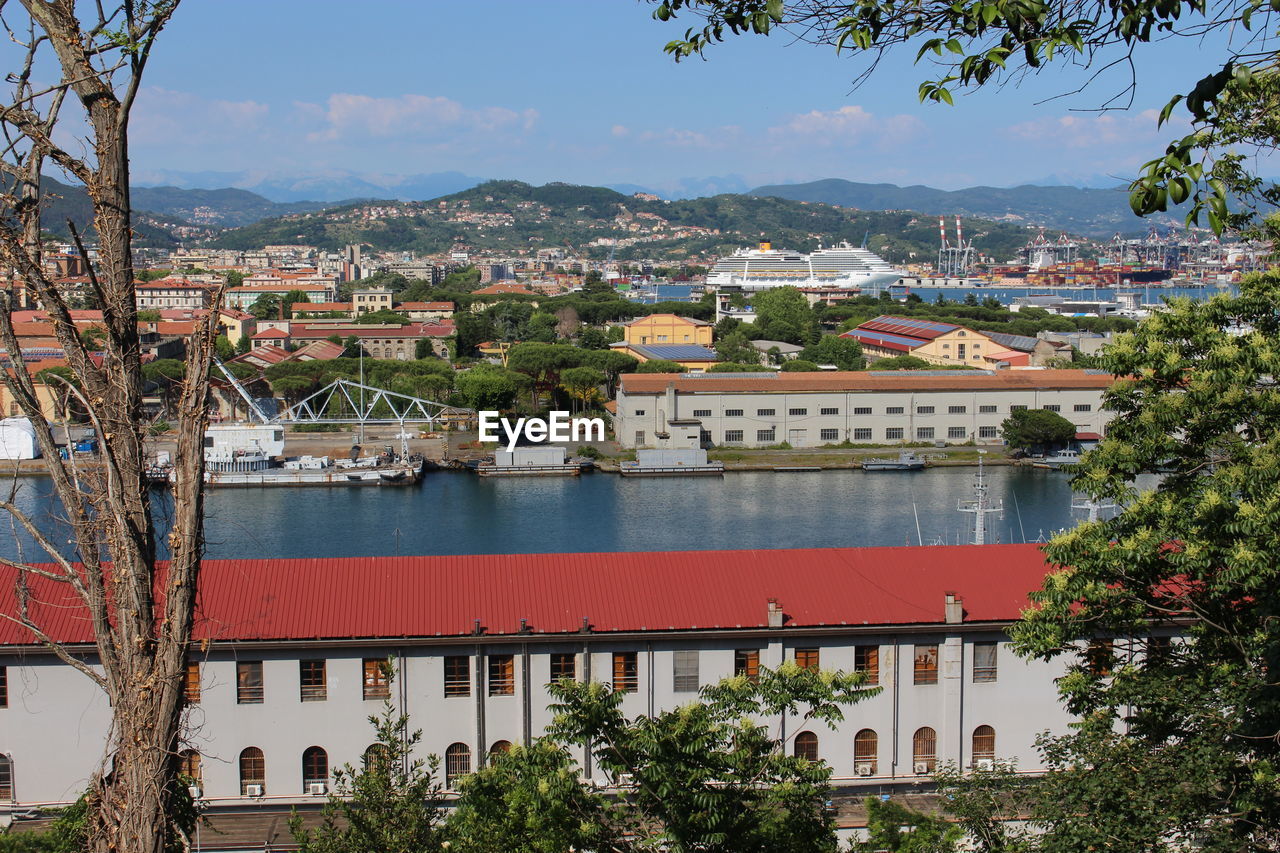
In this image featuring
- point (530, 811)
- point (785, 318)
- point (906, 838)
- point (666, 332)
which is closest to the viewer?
point (530, 811)

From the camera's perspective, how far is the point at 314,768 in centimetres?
486

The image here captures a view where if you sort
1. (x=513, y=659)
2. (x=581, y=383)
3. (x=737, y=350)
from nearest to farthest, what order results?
(x=513, y=659) → (x=581, y=383) → (x=737, y=350)

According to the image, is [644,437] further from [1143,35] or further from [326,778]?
[1143,35]

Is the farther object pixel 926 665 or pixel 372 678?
pixel 926 665

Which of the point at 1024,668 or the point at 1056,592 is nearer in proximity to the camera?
the point at 1056,592

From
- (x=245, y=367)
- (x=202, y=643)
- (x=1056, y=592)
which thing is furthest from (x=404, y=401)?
(x=202, y=643)

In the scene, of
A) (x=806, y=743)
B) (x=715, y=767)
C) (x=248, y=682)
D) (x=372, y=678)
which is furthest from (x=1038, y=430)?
(x=715, y=767)

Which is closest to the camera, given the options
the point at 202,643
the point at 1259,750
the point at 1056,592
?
the point at 202,643

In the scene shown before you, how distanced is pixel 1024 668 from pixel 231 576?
3.37m

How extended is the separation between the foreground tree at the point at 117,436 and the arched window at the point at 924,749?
4192 mm

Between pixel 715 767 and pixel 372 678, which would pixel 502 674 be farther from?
pixel 715 767

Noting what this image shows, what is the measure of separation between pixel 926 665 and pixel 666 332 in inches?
806

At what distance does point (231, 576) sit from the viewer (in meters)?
5.11

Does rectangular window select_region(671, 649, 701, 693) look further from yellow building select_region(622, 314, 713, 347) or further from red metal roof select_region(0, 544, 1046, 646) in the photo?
yellow building select_region(622, 314, 713, 347)
